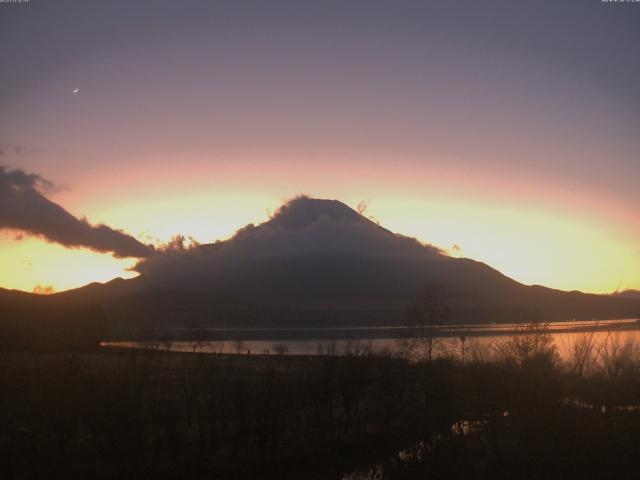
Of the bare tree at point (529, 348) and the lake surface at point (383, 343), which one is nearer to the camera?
the bare tree at point (529, 348)

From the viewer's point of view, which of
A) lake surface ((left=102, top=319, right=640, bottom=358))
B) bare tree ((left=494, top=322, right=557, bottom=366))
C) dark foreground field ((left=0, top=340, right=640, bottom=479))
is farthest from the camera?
lake surface ((left=102, top=319, right=640, bottom=358))

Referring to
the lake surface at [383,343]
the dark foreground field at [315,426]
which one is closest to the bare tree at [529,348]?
the dark foreground field at [315,426]

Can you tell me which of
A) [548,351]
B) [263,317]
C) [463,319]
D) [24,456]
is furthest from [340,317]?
[24,456]

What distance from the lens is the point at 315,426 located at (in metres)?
22.0

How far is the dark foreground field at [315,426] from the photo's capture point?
593 inches

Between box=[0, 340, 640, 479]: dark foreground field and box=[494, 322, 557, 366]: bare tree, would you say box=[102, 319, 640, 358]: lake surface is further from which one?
box=[0, 340, 640, 479]: dark foreground field

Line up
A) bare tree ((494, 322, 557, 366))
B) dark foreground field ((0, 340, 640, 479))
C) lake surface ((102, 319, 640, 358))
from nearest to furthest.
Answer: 1. dark foreground field ((0, 340, 640, 479))
2. bare tree ((494, 322, 557, 366))
3. lake surface ((102, 319, 640, 358))

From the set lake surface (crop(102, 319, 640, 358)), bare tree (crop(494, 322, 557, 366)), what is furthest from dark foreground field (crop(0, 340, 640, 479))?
lake surface (crop(102, 319, 640, 358))

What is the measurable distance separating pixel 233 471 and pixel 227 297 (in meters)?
150

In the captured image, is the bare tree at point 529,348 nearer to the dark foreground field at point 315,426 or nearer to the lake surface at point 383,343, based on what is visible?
the dark foreground field at point 315,426

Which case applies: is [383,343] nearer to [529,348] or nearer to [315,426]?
[529,348]

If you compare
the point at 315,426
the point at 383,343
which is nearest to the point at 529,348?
the point at 315,426

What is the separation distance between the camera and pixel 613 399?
2281cm

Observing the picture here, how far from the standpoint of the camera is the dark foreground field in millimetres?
15055
